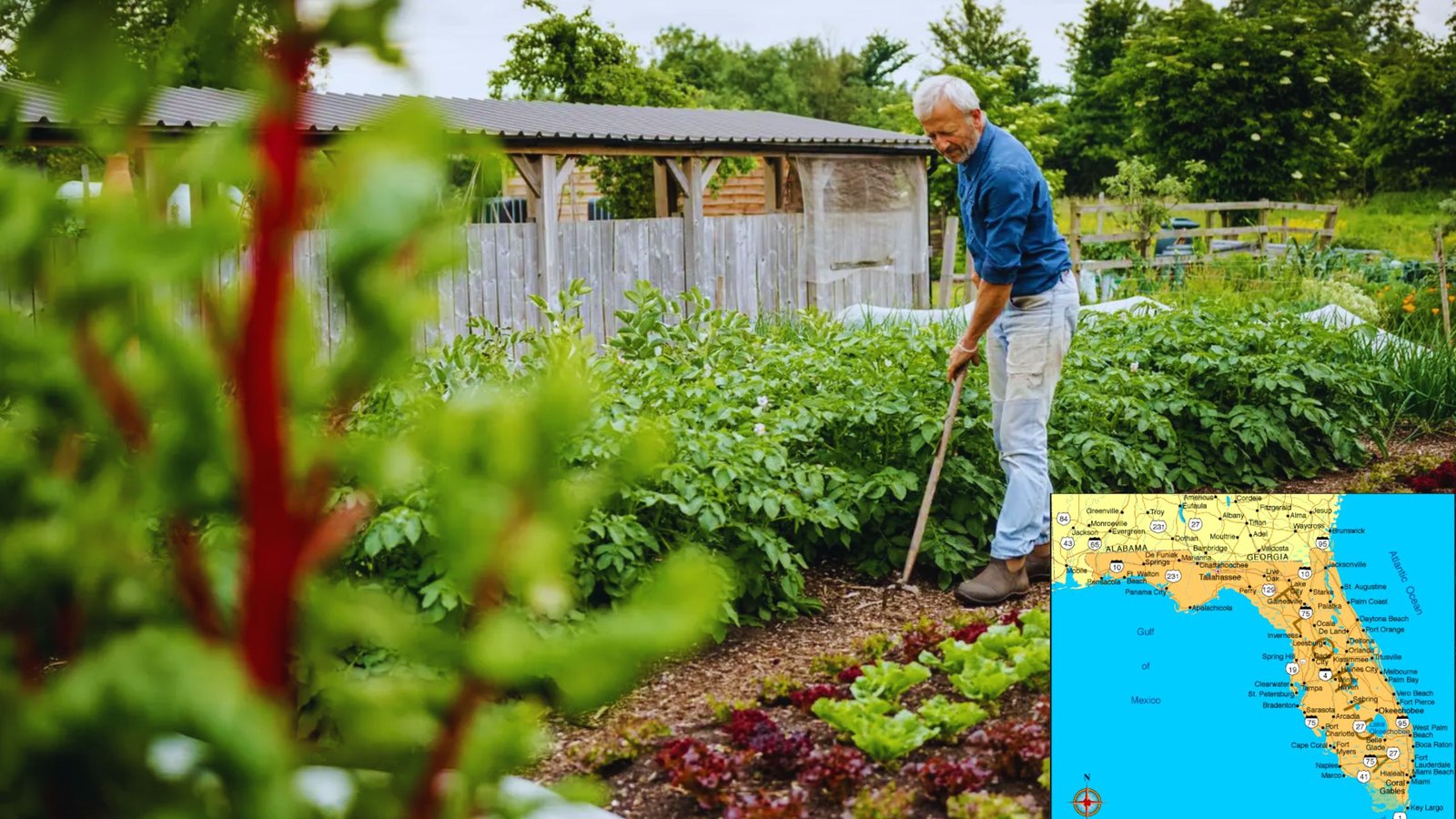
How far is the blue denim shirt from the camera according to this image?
4410mm

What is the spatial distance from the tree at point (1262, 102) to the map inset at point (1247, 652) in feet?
81.5

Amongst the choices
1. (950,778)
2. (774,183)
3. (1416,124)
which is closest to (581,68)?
(774,183)

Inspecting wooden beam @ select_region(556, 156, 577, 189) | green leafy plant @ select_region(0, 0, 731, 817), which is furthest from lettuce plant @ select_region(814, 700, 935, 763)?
wooden beam @ select_region(556, 156, 577, 189)


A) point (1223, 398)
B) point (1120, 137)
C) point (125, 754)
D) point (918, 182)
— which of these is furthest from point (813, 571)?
point (1120, 137)

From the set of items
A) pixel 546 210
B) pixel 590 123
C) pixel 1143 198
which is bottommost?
pixel 546 210

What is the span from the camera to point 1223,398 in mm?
6410

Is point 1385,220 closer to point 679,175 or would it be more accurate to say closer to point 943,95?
point 679,175

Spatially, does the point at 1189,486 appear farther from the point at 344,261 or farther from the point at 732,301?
the point at 732,301

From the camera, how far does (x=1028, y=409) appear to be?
4621 mm

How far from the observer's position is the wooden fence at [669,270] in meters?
11.3

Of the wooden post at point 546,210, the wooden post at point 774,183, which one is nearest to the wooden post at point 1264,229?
the wooden post at point 774,183

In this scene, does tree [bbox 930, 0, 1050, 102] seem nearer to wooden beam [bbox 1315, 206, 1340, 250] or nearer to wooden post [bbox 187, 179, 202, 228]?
wooden beam [bbox 1315, 206, 1340, 250]

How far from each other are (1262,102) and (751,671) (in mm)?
24849

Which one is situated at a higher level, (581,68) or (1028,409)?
(581,68)
